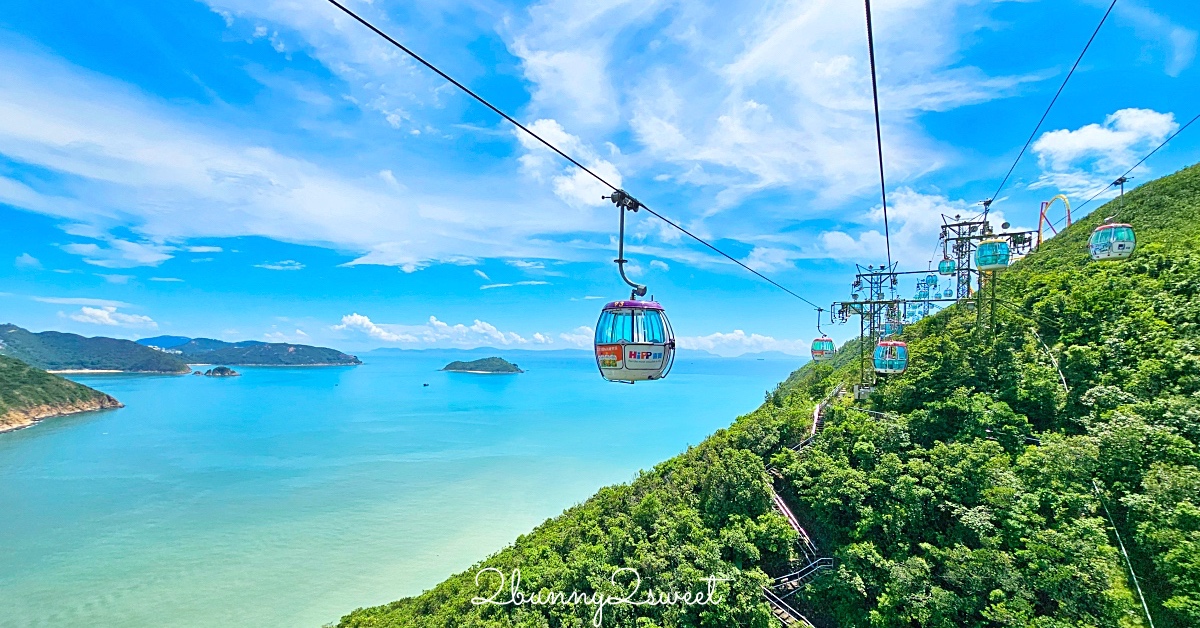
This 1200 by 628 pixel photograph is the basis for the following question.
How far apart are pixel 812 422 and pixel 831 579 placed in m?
5.96

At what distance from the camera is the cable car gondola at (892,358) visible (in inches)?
469

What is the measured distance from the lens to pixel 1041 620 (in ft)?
25.0

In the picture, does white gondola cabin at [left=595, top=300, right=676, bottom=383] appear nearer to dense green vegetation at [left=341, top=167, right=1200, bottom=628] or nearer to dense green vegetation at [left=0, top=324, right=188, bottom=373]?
dense green vegetation at [left=341, top=167, right=1200, bottom=628]

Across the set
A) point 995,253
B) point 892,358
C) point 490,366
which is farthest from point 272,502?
point 490,366

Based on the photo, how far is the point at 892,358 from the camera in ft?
39.3

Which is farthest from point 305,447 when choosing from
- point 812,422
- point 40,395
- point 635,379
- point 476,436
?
point 635,379

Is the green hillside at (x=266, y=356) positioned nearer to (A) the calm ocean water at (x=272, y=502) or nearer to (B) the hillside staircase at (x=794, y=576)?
(A) the calm ocean water at (x=272, y=502)

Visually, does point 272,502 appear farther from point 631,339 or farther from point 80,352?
point 80,352

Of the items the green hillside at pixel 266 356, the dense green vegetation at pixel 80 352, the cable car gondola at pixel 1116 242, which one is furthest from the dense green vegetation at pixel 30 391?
the green hillside at pixel 266 356

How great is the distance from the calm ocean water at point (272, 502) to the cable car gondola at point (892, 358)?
59.9ft

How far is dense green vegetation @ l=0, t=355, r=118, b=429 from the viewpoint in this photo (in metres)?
54.0

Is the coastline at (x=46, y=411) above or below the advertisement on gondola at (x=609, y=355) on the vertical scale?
below

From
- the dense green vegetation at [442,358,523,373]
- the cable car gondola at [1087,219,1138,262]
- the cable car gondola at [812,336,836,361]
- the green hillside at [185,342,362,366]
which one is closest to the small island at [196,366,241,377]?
the green hillside at [185,342,362,366]

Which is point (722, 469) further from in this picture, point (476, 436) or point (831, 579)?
point (476, 436)
